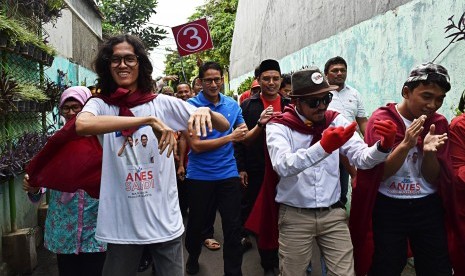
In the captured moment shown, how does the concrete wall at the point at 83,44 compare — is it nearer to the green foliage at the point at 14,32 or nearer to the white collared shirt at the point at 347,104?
the green foliage at the point at 14,32

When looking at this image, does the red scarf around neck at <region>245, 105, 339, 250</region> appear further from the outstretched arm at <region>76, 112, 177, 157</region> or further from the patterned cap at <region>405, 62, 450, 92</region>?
the outstretched arm at <region>76, 112, 177, 157</region>

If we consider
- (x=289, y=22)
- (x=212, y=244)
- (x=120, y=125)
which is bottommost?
(x=212, y=244)

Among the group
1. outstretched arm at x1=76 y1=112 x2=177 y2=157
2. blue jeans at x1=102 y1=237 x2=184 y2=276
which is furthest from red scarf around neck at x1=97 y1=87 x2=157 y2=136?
blue jeans at x1=102 y1=237 x2=184 y2=276

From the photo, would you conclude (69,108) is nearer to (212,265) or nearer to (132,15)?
(212,265)

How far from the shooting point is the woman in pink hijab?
3.07m

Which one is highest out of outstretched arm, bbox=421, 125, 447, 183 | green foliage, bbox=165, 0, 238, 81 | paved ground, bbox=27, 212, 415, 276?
green foliage, bbox=165, 0, 238, 81

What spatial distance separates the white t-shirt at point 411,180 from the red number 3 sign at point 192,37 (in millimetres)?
5778

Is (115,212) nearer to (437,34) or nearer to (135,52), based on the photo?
(135,52)

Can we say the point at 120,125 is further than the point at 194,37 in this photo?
No

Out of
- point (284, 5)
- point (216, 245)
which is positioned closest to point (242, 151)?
point (216, 245)

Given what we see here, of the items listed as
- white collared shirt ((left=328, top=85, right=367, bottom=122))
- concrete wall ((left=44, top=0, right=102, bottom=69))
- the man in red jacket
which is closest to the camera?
the man in red jacket

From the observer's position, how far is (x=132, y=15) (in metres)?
23.8

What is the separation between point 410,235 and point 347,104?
222 cm

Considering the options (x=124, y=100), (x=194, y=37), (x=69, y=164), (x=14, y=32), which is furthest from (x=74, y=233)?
(x=194, y=37)
